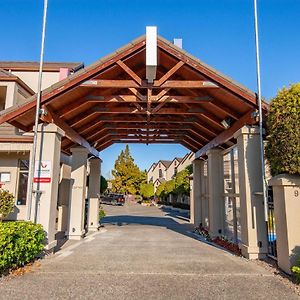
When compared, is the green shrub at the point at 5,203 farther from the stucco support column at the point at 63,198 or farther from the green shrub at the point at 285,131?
the green shrub at the point at 285,131

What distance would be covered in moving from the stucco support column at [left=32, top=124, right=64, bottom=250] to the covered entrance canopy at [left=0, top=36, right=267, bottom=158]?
1.49ft

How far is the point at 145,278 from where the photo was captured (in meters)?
5.68

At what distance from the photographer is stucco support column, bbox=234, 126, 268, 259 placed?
7531 mm

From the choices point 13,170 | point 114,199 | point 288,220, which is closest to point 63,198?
point 13,170

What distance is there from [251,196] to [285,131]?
7.52ft

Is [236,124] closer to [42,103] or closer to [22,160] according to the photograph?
[42,103]

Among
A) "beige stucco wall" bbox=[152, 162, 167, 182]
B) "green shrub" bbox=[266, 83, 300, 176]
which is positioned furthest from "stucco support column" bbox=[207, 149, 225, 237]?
"beige stucco wall" bbox=[152, 162, 167, 182]

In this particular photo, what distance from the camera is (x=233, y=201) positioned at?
9969mm

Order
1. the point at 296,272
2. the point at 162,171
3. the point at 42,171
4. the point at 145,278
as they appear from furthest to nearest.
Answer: the point at 162,171 < the point at 42,171 < the point at 145,278 < the point at 296,272

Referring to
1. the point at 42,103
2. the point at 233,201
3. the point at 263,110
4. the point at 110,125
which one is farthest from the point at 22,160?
the point at 263,110

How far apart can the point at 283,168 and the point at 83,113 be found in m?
6.78

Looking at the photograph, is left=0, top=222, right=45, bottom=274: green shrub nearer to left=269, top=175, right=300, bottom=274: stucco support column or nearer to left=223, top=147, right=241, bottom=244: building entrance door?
left=269, top=175, right=300, bottom=274: stucco support column

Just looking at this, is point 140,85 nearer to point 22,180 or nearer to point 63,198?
point 22,180

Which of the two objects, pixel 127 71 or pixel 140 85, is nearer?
pixel 127 71
